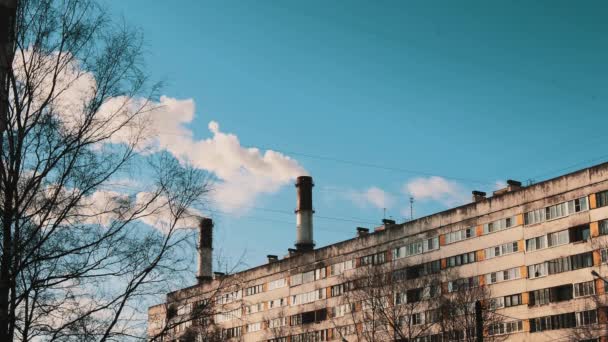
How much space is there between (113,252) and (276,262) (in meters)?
95.6

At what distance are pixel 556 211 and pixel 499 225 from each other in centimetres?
696

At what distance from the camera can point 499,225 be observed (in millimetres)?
84062

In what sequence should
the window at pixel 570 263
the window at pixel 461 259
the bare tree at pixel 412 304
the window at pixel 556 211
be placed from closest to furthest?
the bare tree at pixel 412 304 < the window at pixel 570 263 < the window at pixel 556 211 < the window at pixel 461 259

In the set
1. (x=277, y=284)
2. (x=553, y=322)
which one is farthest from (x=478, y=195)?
A: (x=277, y=284)

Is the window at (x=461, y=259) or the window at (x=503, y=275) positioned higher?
the window at (x=461, y=259)

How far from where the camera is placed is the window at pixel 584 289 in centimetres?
7312

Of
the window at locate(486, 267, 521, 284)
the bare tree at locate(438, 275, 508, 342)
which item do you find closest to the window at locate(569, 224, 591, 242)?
the window at locate(486, 267, 521, 284)

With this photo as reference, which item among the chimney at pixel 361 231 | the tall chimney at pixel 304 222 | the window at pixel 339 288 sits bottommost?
the window at pixel 339 288

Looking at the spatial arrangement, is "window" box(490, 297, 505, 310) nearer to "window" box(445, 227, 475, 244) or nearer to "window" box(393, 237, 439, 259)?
"window" box(445, 227, 475, 244)

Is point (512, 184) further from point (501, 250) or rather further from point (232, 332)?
point (232, 332)

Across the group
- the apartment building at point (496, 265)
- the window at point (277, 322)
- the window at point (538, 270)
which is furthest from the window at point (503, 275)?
the window at point (277, 322)

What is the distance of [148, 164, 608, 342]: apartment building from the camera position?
74438 millimetres

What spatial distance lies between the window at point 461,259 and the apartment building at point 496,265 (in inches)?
4.3

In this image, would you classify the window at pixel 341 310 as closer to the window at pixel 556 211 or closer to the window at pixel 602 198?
the window at pixel 556 211
